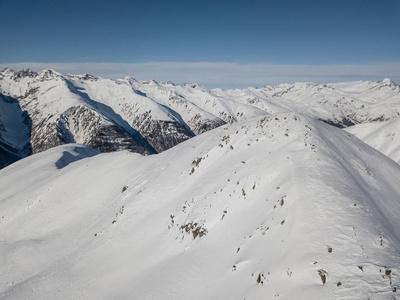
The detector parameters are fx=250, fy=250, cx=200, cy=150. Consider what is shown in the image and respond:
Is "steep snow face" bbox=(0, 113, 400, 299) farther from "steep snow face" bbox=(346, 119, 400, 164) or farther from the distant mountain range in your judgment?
"steep snow face" bbox=(346, 119, 400, 164)

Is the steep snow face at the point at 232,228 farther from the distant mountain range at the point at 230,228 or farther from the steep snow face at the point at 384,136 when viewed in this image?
the steep snow face at the point at 384,136

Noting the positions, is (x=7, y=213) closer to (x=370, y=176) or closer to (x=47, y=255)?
(x=47, y=255)

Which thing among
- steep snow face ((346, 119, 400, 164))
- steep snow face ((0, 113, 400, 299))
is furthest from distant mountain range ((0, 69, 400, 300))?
steep snow face ((346, 119, 400, 164))

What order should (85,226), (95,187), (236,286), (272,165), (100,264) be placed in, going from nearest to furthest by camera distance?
(236,286), (272,165), (100,264), (85,226), (95,187)

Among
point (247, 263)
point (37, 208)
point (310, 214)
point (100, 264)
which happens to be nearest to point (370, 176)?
point (310, 214)

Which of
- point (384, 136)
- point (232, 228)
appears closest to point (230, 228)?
point (232, 228)
